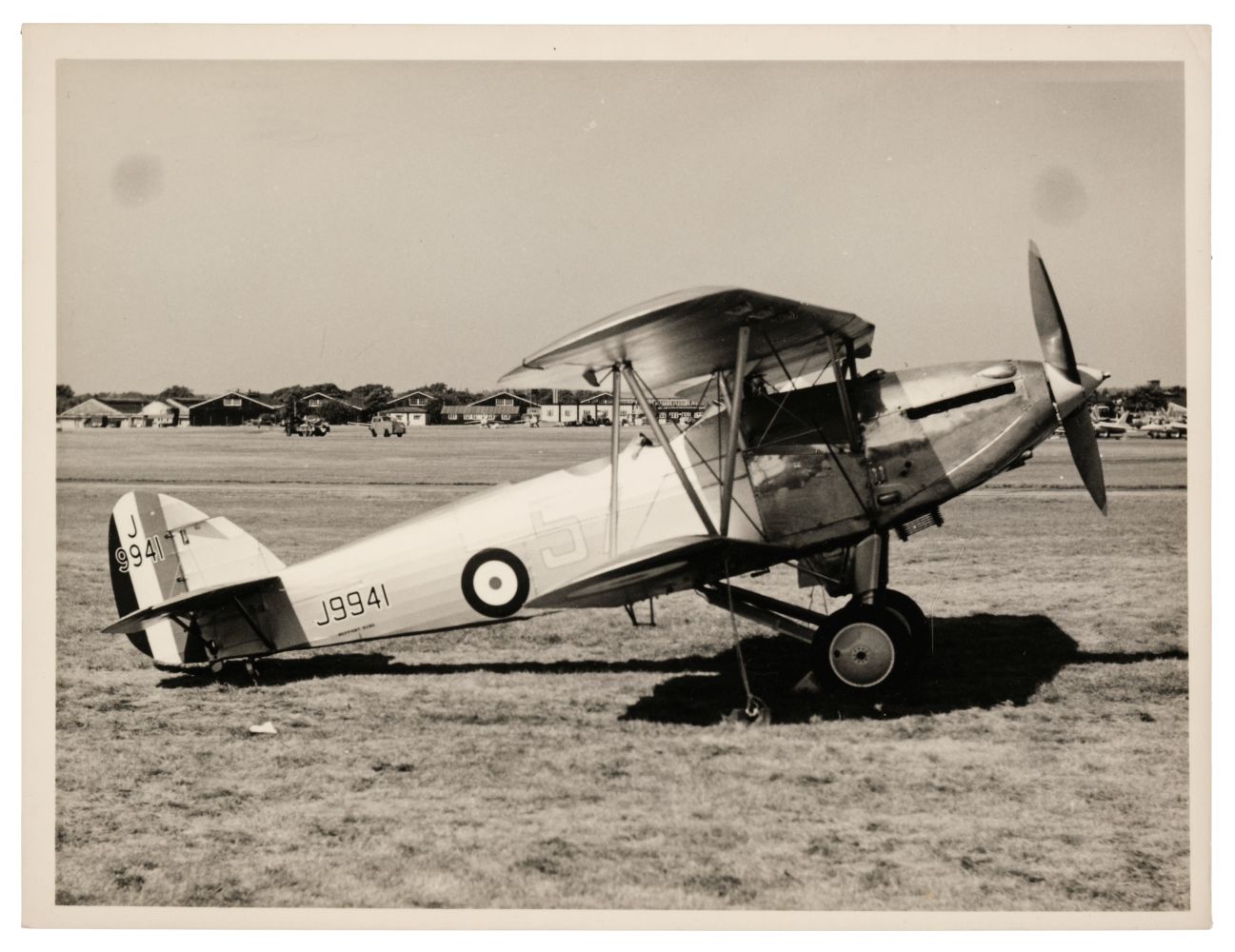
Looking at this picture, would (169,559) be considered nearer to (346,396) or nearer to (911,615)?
(911,615)

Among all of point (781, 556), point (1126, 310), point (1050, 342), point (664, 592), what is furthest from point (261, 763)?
point (1126, 310)

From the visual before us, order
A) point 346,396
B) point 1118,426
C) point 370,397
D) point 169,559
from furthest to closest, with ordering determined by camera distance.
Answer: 1. point 370,397
2. point 346,396
3. point 1118,426
4. point 169,559

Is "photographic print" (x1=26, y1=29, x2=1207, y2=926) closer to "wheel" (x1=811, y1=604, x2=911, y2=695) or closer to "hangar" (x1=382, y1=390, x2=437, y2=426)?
"wheel" (x1=811, y1=604, x2=911, y2=695)

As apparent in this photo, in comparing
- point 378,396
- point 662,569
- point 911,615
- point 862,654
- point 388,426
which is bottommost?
point 862,654

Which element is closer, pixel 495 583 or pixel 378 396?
pixel 495 583

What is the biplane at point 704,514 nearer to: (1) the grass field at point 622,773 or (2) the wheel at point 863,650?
(2) the wheel at point 863,650

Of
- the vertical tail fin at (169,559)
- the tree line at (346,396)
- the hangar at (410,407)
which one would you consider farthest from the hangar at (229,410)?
the vertical tail fin at (169,559)

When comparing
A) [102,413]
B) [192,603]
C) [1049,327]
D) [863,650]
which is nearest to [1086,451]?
[1049,327]

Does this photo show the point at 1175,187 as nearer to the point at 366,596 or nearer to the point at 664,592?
the point at 664,592
